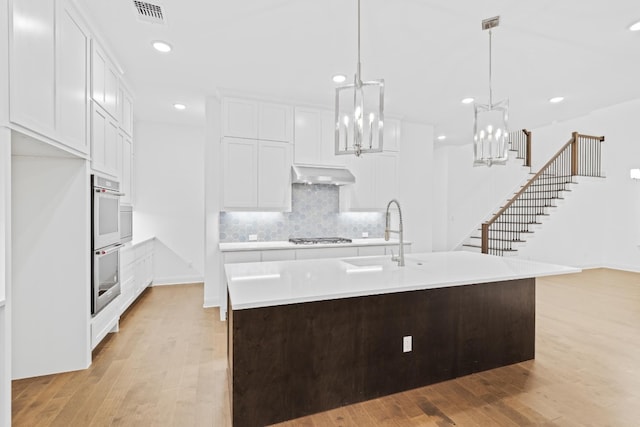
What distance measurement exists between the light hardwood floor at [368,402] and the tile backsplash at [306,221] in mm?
1424

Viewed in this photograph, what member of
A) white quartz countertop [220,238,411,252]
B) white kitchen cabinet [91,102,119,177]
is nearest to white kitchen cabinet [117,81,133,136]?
white kitchen cabinet [91,102,119,177]

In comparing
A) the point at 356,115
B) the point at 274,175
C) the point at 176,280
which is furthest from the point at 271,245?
the point at 356,115

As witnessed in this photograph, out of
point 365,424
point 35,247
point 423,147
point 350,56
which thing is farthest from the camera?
point 423,147

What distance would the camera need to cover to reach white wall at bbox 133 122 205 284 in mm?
5660

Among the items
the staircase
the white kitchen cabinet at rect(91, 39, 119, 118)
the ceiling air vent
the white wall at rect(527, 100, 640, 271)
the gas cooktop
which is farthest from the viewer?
the staircase

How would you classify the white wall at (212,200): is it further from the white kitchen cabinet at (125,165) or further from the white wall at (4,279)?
the white wall at (4,279)

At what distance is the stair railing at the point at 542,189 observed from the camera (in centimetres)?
749

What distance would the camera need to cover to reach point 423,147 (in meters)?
5.95

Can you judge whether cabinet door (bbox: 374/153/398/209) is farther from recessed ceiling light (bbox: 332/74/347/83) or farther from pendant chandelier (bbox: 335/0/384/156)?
recessed ceiling light (bbox: 332/74/347/83)

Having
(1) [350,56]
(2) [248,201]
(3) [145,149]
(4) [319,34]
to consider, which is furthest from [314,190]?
(3) [145,149]

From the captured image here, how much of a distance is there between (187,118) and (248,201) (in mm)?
2160

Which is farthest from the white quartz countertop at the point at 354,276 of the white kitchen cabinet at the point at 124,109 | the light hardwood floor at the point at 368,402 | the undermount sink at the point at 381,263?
the white kitchen cabinet at the point at 124,109

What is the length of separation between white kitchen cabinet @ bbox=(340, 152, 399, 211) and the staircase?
3139mm

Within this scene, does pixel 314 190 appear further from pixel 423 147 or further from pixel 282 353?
pixel 282 353
